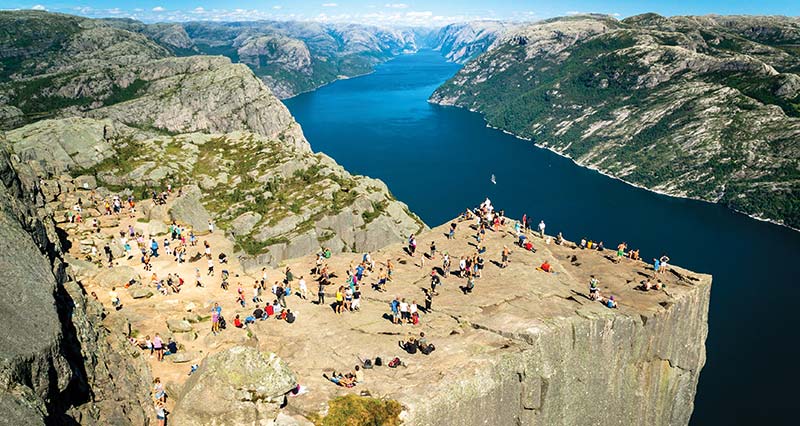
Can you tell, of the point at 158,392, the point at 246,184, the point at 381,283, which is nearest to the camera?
the point at 158,392

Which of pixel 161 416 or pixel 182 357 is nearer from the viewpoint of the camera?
pixel 161 416

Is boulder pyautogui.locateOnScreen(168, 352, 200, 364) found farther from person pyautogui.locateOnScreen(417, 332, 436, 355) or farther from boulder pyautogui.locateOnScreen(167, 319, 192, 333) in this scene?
person pyautogui.locateOnScreen(417, 332, 436, 355)

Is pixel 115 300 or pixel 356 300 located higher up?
pixel 115 300

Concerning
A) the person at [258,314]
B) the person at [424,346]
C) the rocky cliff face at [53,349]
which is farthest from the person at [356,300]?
the rocky cliff face at [53,349]

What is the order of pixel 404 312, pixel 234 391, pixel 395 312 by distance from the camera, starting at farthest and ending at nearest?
pixel 395 312 → pixel 404 312 → pixel 234 391

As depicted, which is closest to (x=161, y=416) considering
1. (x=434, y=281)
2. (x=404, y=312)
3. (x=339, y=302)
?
(x=339, y=302)

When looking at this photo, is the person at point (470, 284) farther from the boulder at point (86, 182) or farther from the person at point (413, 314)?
the boulder at point (86, 182)

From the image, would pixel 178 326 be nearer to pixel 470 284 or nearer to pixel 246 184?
pixel 470 284
